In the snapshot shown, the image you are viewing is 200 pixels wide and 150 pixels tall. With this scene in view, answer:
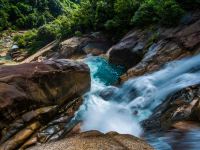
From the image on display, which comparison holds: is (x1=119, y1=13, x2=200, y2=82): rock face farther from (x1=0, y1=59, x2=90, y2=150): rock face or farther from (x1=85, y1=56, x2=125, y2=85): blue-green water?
(x1=0, y1=59, x2=90, y2=150): rock face

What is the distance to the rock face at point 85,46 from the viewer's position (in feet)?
111

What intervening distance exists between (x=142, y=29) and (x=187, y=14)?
4958 mm

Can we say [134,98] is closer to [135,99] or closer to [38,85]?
[135,99]

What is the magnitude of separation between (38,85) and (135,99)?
5152mm

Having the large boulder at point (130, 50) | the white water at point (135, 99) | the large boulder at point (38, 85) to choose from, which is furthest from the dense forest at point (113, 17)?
the large boulder at point (38, 85)

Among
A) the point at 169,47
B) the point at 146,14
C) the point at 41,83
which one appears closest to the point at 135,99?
the point at 41,83

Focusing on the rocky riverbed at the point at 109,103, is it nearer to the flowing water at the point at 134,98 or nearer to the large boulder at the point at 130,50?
the flowing water at the point at 134,98

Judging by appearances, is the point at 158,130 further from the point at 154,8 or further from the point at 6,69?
the point at 154,8

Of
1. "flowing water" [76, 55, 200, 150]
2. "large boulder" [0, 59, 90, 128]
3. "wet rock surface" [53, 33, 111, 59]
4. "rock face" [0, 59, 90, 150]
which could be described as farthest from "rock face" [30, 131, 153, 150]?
"wet rock surface" [53, 33, 111, 59]

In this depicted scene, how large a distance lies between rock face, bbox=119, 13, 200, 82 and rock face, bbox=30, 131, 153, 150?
9.75 metres

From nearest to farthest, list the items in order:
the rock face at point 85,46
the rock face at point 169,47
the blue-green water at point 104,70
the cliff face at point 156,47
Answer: the rock face at point 169,47
the cliff face at point 156,47
the blue-green water at point 104,70
the rock face at point 85,46

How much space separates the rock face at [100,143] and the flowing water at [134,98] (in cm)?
180

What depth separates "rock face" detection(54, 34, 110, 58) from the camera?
3388cm

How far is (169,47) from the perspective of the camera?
2247 cm
